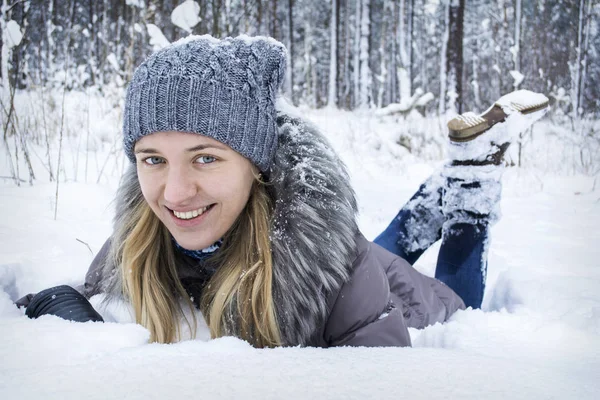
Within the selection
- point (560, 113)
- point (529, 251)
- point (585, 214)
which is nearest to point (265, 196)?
point (529, 251)

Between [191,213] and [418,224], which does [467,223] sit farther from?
[191,213]

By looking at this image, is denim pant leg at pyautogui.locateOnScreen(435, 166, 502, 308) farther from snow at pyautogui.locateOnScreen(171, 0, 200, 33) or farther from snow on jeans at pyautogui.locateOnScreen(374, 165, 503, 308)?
snow at pyautogui.locateOnScreen(171, 0, 200, 33)

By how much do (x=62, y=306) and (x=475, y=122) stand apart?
194 centimetres

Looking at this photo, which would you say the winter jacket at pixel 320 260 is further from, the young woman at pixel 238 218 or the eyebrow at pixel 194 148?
the eyebrow at pixel 194 148

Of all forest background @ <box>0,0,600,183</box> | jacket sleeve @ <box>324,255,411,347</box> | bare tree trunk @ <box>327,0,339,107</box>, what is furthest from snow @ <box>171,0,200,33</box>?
bare tree trunk @ <box>327,0,339,107</box>

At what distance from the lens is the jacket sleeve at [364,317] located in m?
1.29

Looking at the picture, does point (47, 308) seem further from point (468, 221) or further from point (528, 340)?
point (468, 221)

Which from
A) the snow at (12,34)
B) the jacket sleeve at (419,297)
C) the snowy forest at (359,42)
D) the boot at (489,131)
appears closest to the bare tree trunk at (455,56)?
the snowy forest at (359,42)

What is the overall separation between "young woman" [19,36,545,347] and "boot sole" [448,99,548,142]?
0.90m

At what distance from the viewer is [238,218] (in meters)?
1.48

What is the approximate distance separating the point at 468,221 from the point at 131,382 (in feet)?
6.19

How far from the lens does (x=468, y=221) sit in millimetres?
2123

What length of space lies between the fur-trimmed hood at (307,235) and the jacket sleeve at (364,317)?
0.11 feet

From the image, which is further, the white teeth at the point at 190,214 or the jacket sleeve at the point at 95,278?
the jacket sleeve at the point at 95,278
